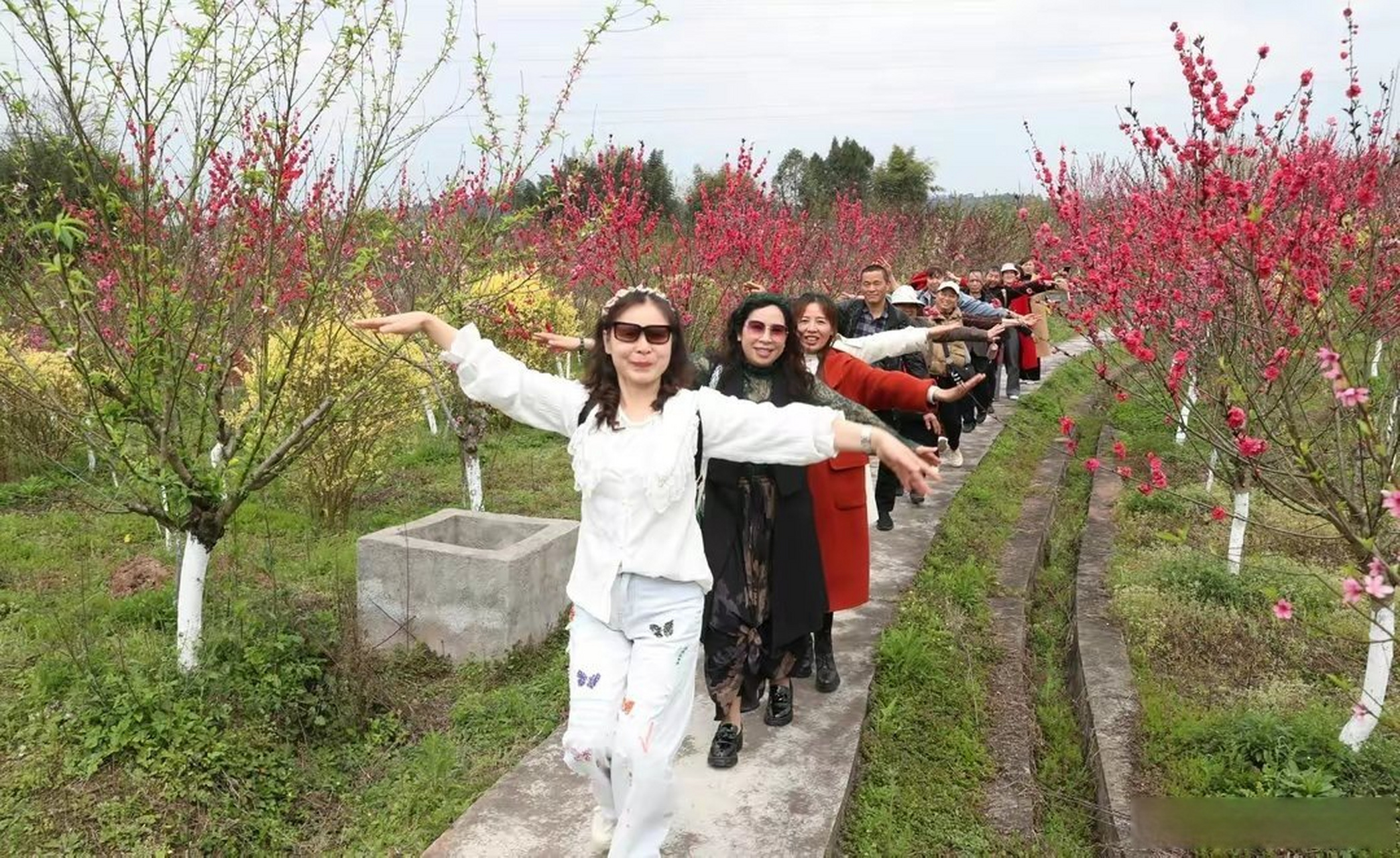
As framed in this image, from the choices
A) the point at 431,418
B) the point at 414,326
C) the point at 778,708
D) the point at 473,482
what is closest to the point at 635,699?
the point at 414,326

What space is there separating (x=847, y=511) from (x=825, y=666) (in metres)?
0.75

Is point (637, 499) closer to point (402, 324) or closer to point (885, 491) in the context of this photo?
point (402, 324)

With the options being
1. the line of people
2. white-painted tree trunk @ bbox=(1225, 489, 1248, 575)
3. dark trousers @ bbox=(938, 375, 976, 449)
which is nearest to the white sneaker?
the line of people

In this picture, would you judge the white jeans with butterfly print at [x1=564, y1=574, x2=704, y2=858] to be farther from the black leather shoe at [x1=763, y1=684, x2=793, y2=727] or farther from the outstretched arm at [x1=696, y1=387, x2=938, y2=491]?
the black leather shoe at [x1=763, y1=684, x2=793, y2=727]

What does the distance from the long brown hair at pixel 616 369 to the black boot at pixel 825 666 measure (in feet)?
5.34

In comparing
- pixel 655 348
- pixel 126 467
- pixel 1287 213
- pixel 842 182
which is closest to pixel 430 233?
pixel 126 467

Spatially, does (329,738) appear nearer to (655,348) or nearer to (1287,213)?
(655,348)

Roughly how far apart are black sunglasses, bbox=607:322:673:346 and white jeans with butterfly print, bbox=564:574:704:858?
0.63 metres

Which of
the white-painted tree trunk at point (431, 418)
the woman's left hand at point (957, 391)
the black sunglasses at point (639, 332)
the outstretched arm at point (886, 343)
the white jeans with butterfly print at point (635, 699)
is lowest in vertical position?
the white-painted tree trunk at point (431, 418)

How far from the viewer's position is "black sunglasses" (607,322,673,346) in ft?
8.37

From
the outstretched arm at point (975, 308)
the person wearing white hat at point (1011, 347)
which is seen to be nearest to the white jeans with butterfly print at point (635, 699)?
the outstretched arm at point (975, 308)

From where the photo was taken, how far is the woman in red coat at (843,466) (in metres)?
3.46

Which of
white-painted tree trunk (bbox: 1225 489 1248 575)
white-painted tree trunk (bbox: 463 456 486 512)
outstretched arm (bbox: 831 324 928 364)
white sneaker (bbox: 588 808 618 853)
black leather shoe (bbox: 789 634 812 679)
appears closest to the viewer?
white sneaker (bbox: 588 808 618 853)

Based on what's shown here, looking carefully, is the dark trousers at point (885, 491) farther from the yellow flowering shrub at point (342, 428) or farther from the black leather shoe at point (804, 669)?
the yellow flowering shrub at point (342, 428)
